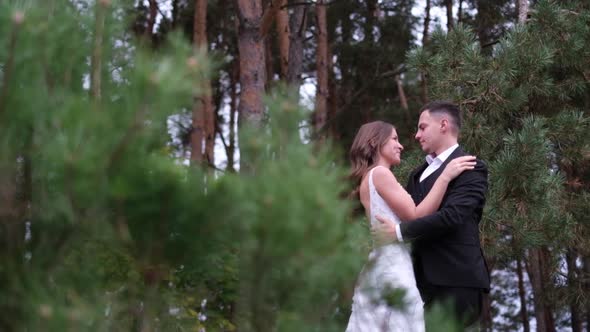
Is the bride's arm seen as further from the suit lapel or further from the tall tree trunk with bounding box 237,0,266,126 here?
the tall tree trunk with bounding box 237,0,266,126

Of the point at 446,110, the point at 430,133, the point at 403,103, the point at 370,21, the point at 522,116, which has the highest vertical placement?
the point at 370,21

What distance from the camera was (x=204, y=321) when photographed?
5.67m

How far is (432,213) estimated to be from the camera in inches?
145

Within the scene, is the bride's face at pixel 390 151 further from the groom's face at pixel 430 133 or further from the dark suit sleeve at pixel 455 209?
the dark suit sleeve at pixel 455 209

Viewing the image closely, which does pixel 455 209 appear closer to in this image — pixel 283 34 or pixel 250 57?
pixel 250 57

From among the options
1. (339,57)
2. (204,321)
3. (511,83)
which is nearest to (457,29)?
(511,83)

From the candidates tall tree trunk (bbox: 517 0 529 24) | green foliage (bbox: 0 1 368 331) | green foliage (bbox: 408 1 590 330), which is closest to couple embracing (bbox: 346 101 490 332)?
green foliage (bbox: 408 1 590 330)

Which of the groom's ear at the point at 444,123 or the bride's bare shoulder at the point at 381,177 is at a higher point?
the groom's ear at the point at 444,123

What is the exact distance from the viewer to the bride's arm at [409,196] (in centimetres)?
372

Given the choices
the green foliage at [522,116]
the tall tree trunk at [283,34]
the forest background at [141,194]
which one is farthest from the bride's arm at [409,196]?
the tall tree trunk at [283,34]

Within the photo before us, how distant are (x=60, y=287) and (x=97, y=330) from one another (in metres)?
0.12

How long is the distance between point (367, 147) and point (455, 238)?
0.60m

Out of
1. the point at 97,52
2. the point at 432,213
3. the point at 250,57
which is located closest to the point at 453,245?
the point at 432,213

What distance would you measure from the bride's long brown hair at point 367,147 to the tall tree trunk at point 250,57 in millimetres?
2431
